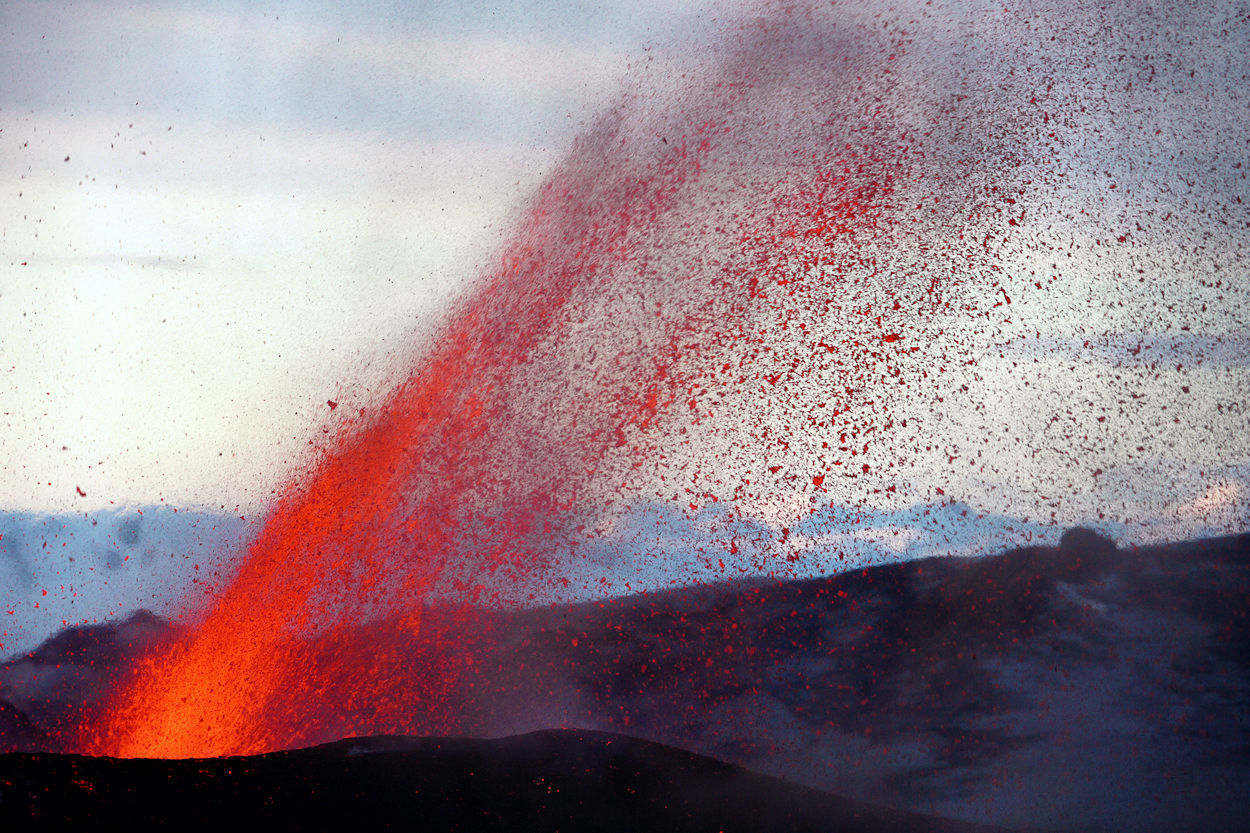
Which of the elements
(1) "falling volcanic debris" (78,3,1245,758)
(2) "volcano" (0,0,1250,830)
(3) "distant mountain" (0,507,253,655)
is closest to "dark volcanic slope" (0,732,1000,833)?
(2) "volcano" (0,0,1250,830)

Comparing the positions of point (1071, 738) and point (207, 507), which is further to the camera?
point (207, 507)

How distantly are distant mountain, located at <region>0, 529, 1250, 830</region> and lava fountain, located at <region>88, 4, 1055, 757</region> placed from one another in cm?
20

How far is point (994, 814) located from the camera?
291cm

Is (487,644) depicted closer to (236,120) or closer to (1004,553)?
(1004,553)

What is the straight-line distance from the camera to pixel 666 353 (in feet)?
11.3

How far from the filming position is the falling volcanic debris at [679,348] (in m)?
3.32

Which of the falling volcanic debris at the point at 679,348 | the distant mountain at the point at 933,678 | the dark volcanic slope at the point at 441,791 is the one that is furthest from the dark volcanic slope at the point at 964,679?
the falling volcanic debris at the point at 679,348

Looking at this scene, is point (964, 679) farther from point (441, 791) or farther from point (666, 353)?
point (441, 791)

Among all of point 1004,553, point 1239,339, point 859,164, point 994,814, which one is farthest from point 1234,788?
point 859,164

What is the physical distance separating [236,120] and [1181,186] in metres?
3.82

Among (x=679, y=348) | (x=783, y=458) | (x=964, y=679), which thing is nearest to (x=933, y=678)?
(x=964, y=679)

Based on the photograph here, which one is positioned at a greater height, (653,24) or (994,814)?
(653,24)

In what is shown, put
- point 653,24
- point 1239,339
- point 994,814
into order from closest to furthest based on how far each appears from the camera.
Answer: point 994,814 → point 1239,339 → point 653,24

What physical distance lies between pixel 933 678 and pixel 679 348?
1622 mm
